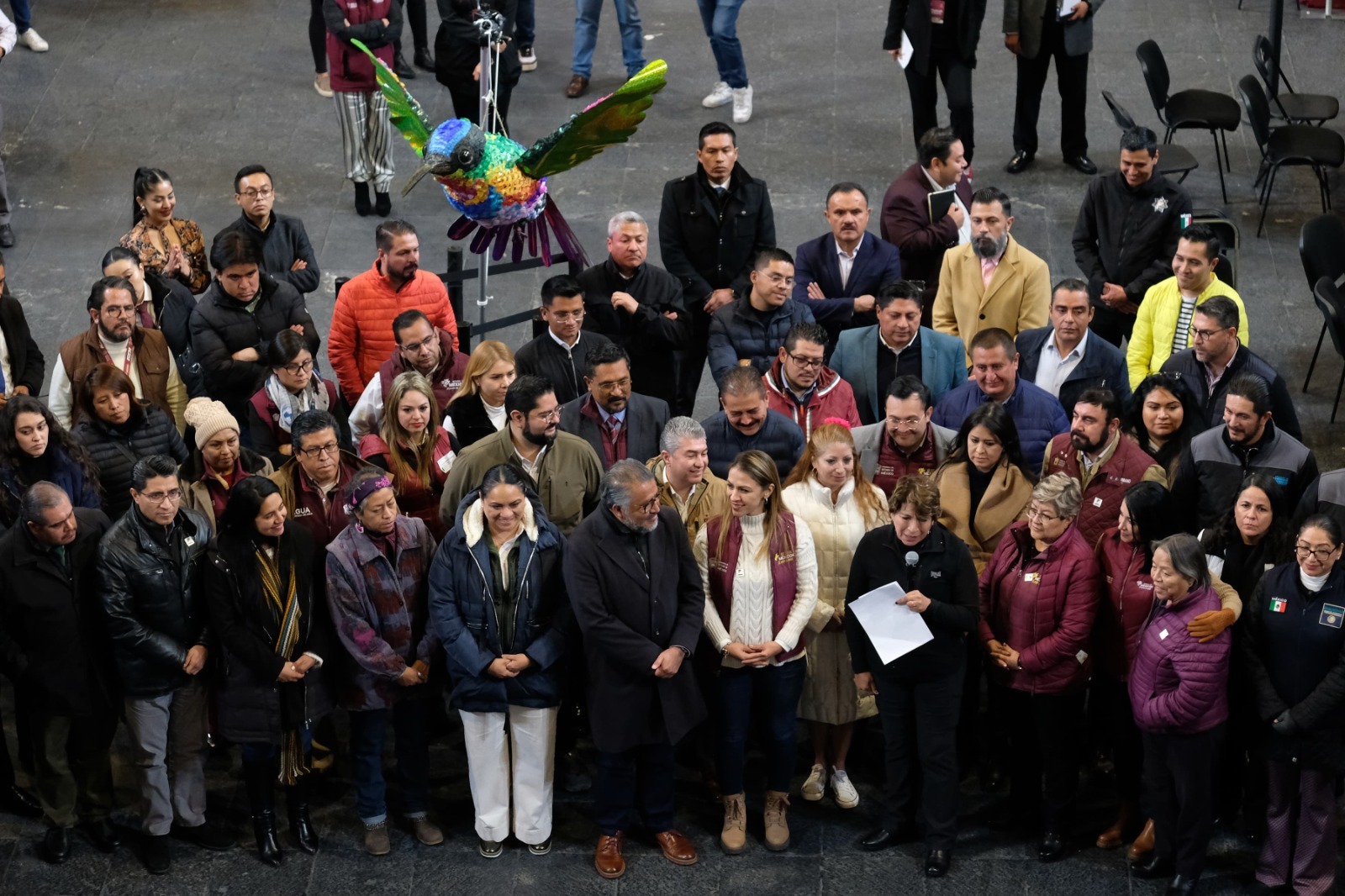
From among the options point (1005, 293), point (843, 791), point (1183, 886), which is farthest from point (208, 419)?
point (1183, 886)

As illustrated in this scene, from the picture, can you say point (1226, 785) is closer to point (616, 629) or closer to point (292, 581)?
point (616, 629)

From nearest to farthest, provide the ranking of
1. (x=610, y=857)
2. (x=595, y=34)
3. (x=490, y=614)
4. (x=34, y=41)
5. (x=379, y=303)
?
(x=490, y=614), (x=610, y=857), (x=379, y=303), (x=595, y=34), (x=34, y=41)

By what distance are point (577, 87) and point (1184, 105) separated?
4.11 m

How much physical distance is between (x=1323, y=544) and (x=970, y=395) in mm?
1679

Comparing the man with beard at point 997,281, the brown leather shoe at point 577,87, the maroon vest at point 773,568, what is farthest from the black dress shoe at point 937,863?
the brown leather shoe at point 577,87

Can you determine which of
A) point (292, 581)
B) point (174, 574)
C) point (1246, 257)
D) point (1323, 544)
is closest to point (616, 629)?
point (292, 581)

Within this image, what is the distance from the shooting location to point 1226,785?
6.78 m

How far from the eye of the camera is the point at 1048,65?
1130 cm

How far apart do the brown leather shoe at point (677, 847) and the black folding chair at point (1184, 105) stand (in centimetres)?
624

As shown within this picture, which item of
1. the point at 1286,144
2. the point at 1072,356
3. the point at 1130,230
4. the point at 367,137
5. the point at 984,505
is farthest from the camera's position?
the point at 367,137

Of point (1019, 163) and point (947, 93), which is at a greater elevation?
point (947, 93)

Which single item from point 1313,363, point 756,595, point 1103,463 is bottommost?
point 1313,363

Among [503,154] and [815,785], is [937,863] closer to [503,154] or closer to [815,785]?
[815,785]

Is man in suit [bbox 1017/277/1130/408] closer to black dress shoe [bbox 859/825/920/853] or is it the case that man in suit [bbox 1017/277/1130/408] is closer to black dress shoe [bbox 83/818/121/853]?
black dress shoe [bbox 859/825/920/853]
